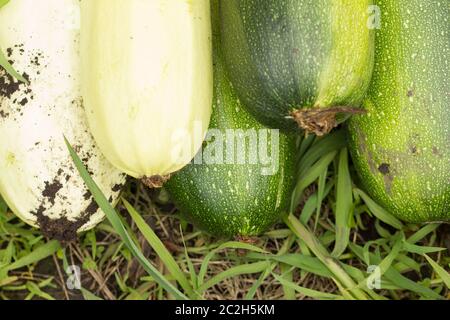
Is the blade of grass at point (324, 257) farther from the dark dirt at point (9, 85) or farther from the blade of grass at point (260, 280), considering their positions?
the dark dirt at point (9, 85)

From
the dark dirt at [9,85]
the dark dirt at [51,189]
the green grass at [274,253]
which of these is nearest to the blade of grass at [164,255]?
the green grass at [274,253]

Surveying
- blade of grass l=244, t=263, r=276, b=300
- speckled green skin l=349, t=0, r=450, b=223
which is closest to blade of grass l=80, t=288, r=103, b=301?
blade of grass l=244, t=263, r=276, b=300

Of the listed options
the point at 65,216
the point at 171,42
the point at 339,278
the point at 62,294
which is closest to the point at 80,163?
the point at 65,216
